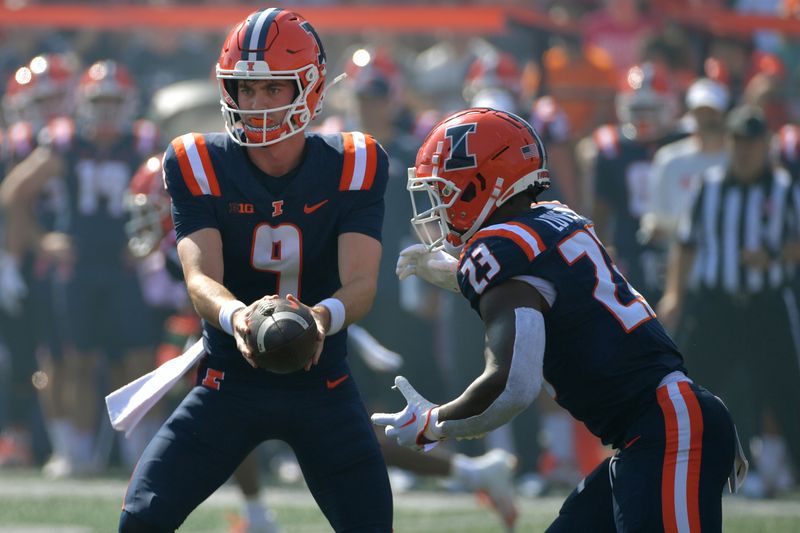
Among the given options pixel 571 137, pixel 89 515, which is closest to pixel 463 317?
pixel 571 137

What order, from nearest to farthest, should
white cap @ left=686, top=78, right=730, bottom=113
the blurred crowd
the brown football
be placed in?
the brown football
the blurred crowd
white cap @ left=686, top=78, right=730, bottom=113

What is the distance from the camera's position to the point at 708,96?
325 inches

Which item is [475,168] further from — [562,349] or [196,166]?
[196,166]

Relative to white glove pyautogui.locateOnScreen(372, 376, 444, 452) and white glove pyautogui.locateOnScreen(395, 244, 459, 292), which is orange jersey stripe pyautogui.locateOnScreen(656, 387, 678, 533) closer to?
white glove pyautogui.locateOnScreen(372, 376, 444, 452)

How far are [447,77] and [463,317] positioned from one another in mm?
2484

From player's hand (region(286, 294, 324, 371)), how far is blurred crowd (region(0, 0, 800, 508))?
2870 mm

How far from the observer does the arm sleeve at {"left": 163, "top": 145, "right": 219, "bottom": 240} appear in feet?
14.4

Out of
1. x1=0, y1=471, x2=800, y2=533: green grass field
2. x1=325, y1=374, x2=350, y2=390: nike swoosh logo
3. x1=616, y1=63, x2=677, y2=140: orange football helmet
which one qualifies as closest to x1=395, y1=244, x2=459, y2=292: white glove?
x1=325, y1=374, x2=350, y2=390: nike swoosh logo

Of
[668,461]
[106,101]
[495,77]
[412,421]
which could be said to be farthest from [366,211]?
[106,101]

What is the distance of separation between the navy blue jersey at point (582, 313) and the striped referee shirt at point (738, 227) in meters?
4.07

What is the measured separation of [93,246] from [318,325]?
522 centimetres

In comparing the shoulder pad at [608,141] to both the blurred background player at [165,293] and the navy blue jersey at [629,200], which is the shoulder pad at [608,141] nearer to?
the navy blue jersey at [629,200]

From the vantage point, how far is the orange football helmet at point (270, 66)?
434cm

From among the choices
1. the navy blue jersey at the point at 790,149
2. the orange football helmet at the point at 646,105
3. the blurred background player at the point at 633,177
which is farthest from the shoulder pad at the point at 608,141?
the navy blue jersey at the point at 790,149
